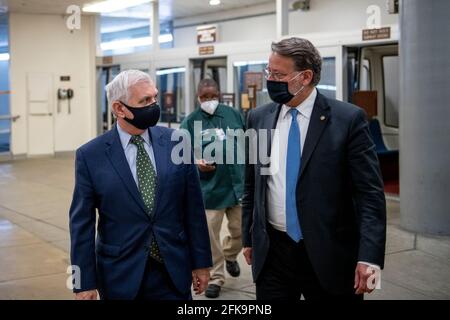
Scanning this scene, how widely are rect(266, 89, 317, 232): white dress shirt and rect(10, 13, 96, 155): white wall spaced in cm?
1355

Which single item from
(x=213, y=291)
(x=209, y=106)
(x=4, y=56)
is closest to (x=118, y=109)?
(x=209, y=106)

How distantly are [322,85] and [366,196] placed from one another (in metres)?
7.24

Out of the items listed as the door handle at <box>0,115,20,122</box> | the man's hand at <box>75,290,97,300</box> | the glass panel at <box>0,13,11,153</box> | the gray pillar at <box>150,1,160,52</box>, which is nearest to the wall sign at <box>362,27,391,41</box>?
the gray pillar at <box>150,1,160,52</box>

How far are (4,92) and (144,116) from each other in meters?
13.5

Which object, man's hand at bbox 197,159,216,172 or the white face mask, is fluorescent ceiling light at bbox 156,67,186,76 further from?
man's hand at bbox 197,159,216,172

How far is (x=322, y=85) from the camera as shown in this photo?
963cm

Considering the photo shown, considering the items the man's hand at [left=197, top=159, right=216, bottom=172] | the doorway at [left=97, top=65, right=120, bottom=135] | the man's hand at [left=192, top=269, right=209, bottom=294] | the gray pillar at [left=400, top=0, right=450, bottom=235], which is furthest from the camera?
the doorway at [left=97, top=65, right=120, bottom=135]

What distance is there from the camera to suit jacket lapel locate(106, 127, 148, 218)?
8.61ft

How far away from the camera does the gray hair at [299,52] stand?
269 centimetres

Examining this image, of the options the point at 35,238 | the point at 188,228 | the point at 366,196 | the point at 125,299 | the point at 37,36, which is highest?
the point at 37,36

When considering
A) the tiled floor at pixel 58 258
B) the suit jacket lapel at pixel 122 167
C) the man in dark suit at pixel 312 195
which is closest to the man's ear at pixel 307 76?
the man in dark suit at pixel 312 195

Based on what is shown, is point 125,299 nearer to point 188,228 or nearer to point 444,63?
point 188,228

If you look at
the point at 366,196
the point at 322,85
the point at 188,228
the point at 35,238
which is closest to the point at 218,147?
the point at 188,228

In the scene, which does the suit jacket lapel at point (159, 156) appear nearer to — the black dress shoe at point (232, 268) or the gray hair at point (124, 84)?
the gray hair at point (124, 84)
